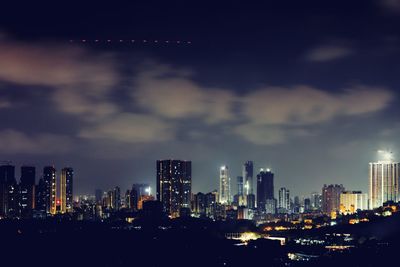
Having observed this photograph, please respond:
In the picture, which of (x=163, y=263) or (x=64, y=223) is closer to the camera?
(x=163, y=263)

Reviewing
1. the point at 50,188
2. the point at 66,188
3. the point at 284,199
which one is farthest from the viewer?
the point at 284,199

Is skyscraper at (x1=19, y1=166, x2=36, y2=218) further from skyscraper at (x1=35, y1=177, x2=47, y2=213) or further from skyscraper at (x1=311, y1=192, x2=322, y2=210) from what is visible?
skyscraper at (x1=311, y1=192, x2=322, y2=210)

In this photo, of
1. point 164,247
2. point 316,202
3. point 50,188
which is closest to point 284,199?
point 316,202

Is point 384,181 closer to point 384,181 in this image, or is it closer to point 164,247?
point 384,181

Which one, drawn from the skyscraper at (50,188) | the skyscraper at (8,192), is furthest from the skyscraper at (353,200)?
the skyscraper at (8,192)

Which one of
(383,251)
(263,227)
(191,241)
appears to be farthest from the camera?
(263,227)

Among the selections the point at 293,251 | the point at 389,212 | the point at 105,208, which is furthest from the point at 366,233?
the point at 105,208

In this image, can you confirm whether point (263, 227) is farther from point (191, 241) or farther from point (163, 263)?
point (163, 263)

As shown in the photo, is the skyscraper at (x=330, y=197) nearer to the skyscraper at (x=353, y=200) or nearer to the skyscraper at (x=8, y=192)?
the skyscraper at (x=353, y=200)
